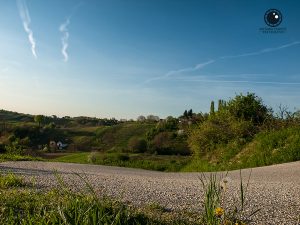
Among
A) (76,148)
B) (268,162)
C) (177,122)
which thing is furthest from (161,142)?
(268,162)

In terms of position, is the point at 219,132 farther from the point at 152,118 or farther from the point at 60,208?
the point at 152,118

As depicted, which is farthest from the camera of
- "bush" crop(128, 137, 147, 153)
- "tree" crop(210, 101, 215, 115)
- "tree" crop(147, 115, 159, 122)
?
"tree" crop(147, 115, 159, 122)

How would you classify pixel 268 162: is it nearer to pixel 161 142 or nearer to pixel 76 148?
pixel 161 142

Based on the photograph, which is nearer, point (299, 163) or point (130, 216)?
point (130, 216)

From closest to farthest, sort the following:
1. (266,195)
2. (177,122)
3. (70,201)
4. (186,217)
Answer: (70,201) → (186,217) → (266,195) → (177,122)

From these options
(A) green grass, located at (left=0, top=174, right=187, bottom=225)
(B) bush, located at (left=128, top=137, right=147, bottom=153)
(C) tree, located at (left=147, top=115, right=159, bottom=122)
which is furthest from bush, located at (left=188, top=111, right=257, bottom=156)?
(C) tree, located at (left=147, top=115, right=159, bottom=122)

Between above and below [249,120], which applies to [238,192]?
below

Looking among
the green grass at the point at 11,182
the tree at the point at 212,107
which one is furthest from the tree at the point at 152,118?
the green grass at the point at 11,182

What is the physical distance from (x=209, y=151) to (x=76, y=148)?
22.0 metres

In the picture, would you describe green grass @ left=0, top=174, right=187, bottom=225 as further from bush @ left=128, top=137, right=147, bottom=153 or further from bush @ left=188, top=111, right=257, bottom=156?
bush @ left=128, top=137, right=147, bottom=153

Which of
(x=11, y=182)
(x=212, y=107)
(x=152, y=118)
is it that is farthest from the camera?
(x=152, y=118)

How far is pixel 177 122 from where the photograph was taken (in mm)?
38531

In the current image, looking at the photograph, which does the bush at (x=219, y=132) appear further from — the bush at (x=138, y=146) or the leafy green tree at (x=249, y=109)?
the bush at (x=138, y=146)

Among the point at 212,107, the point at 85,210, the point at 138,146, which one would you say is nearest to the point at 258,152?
the point at 212,107
